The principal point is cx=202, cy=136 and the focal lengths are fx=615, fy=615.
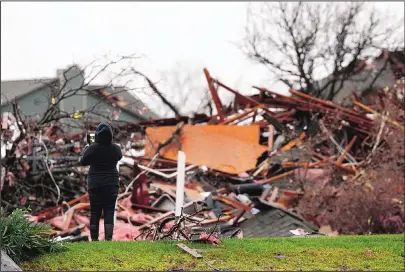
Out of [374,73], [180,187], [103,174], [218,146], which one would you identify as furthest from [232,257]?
[374,73]

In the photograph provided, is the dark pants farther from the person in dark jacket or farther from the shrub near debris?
the shrub near debris

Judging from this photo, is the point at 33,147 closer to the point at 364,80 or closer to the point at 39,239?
the point at 39,239

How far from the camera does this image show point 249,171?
1426cm

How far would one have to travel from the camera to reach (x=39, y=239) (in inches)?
215

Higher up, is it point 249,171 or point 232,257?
point 232,257

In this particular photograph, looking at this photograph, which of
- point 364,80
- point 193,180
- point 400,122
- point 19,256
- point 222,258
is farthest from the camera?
point 364,80

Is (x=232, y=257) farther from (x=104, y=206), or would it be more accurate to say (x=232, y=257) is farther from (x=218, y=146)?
(x=218, y=146)

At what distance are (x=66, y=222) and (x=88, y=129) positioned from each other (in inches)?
92.0

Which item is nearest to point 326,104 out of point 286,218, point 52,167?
point 286,218

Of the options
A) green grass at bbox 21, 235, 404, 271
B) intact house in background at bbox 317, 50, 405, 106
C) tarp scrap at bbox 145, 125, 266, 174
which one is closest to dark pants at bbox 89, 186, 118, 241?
green grass at bbox 21, 235, 404, 271

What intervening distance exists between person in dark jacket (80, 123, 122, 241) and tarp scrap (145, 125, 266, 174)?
21.4 feet

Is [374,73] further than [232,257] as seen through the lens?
Yes

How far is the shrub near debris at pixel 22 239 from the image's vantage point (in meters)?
5.16

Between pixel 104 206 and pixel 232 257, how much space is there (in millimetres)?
2638
